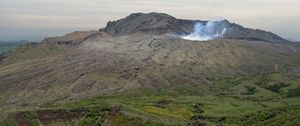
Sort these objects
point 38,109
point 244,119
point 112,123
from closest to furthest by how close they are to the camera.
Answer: point 112,123
point 38,109
point 244,119

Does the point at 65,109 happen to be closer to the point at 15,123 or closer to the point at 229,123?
the point at 15,123

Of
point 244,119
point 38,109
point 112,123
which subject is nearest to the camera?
point 112,123

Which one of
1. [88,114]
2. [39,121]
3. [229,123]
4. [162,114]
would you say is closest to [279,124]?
[229,123]

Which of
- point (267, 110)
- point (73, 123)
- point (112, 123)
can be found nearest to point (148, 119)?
point (112, 123)

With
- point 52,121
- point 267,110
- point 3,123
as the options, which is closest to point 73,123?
point 52,121

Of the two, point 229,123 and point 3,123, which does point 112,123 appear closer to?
point 3,123

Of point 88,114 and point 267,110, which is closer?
point 88,114

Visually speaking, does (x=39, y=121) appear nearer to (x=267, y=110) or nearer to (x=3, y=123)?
(x=3, y=123)

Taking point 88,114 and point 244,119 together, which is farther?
point 244,119
